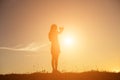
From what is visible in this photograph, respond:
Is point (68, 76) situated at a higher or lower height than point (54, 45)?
lower

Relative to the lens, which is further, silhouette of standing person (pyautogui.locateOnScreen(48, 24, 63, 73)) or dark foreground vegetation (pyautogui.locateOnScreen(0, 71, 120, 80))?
silhouette of standing person (pyautogui.locateOnScreen(48, 24, 63, 73))

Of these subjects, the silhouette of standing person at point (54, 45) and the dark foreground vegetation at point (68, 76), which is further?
the silhouette of standing person at point (54, 45)

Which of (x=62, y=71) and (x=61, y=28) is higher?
(x=61, y=28)

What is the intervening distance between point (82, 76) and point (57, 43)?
320 cm

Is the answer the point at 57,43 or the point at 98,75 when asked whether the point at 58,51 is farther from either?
the point at 98,75

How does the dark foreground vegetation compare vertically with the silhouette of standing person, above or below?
below

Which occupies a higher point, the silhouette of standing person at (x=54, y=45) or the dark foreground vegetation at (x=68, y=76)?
the silhouette of standing person at (x=54, y=45)

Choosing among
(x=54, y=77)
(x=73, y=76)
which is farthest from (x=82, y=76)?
(x=54, y=77)

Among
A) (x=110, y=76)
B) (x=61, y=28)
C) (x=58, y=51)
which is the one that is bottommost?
(x=110, y=76)

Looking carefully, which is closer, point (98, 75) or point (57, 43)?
point (98, 75)

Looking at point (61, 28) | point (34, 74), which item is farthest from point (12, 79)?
point (61, 28)

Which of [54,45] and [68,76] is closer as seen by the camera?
[68,76]

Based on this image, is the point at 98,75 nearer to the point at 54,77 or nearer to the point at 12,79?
the point at 54,77

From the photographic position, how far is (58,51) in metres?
20.7
